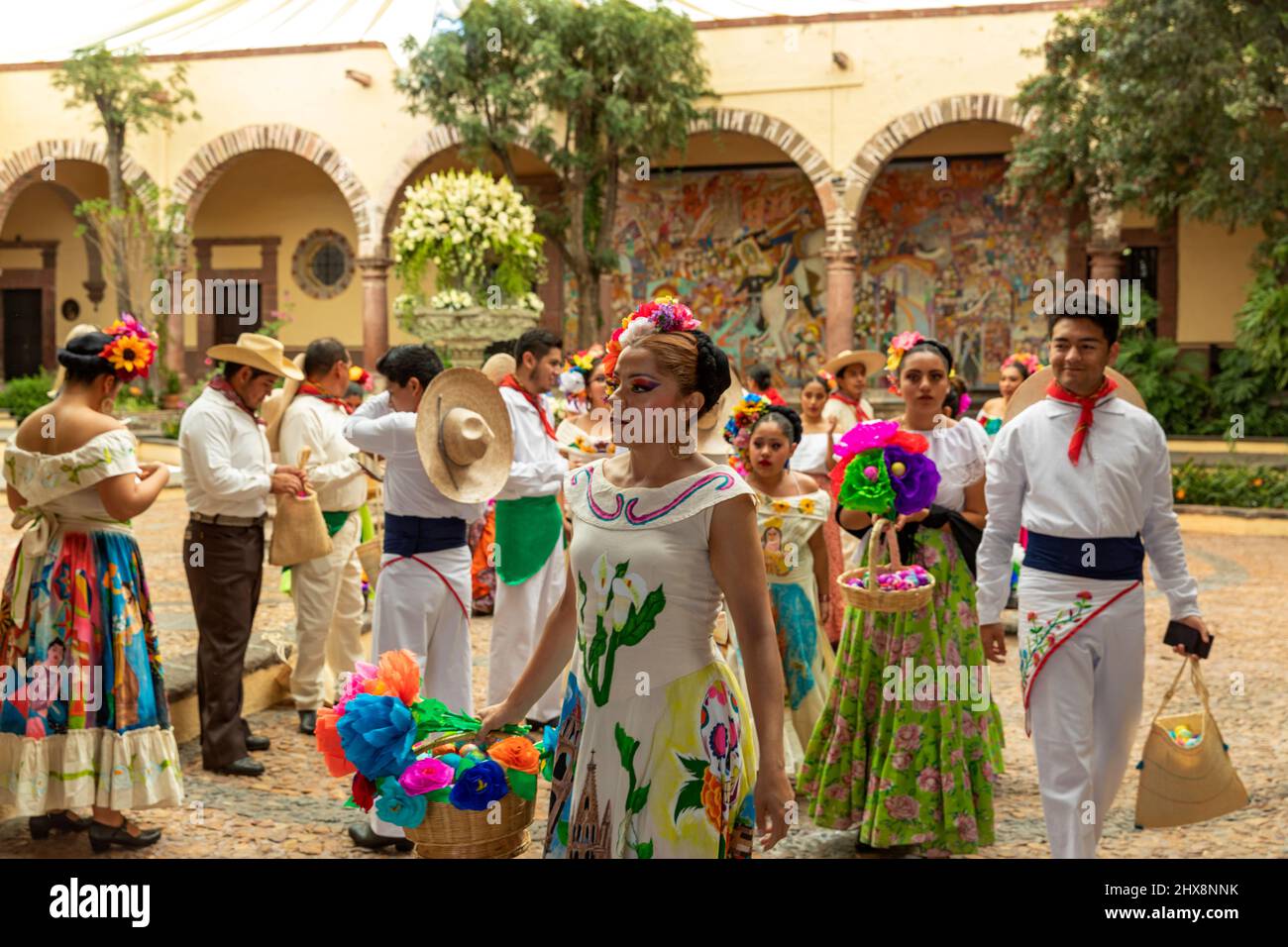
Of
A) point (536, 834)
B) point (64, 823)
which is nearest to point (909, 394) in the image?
point (536, 834)

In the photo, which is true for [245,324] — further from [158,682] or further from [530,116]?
[158,682]

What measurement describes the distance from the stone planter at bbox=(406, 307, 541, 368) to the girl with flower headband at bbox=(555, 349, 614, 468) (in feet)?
10.4

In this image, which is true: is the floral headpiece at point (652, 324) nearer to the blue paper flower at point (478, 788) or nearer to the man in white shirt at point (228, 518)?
the blue paper flower at point (478, 788)

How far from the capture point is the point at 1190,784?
12.4 feet

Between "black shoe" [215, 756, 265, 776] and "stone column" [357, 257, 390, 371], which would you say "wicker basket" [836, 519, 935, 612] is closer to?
"black shoe" [215, 756, 265, 776]

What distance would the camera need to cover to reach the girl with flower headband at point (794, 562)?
4.90 meters

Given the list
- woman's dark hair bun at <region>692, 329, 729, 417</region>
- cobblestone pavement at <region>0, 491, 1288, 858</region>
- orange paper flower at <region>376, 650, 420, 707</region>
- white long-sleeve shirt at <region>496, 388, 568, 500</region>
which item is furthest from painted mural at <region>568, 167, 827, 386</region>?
A: woman's dark hair bun at <region>692, 329, 729, 417</region>

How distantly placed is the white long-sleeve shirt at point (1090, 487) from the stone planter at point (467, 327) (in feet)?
26.6

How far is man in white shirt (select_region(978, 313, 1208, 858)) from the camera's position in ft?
11.7

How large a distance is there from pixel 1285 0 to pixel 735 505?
1242 centimetres

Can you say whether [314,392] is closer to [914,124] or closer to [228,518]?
[228,518]

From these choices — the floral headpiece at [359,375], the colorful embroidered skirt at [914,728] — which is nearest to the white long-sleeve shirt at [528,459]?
the floral headpiece at [359,375]

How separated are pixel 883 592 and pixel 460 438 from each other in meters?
1.48

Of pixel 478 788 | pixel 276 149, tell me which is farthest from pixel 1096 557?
pixel 276 149
